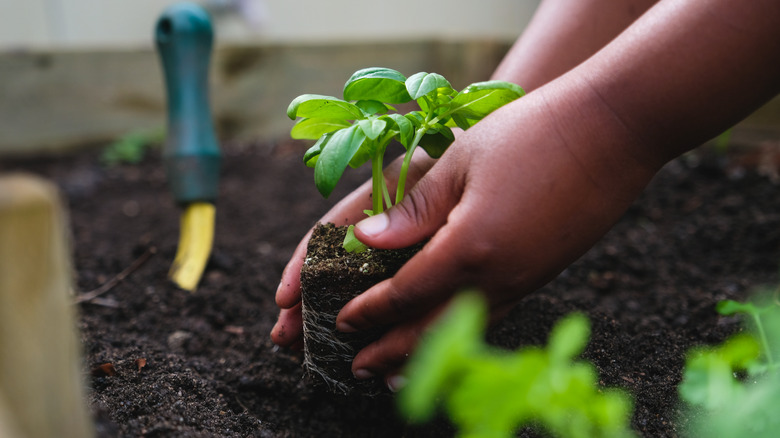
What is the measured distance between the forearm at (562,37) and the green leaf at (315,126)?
0.47 m

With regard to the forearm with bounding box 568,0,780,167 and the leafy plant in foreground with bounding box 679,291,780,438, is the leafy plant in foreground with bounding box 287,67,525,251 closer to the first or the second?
the forearm with bounding box 568,0,780,167

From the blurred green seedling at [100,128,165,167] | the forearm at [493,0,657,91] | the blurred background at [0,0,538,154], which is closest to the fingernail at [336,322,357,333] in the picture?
the forearm at [493,0,657,91]

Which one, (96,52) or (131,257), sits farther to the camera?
(96,52)

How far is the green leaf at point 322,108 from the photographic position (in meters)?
0.84

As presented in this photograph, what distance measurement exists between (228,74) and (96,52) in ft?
2.07

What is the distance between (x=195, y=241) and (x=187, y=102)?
0.38 m

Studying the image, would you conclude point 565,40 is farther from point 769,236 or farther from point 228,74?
point 228,74

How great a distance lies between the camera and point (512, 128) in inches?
32.4

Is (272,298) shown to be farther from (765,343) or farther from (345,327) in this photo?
(765,343)

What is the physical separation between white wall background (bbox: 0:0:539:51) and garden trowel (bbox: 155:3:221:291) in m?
1.65

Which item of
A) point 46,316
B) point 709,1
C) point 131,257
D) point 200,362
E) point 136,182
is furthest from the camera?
point 136,182

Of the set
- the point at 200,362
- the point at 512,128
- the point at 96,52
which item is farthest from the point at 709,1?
the point at 96,52

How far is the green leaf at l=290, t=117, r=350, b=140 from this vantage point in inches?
35.5

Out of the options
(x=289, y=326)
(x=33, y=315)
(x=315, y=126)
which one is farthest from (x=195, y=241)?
(x=33, y=315)
